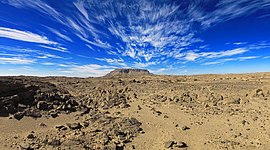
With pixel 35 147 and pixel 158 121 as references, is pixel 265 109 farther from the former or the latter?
pixel 35 147

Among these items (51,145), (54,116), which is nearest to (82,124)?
(54,116)

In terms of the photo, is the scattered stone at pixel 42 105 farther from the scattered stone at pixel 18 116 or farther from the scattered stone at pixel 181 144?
the scattered stone at pixel 181 144

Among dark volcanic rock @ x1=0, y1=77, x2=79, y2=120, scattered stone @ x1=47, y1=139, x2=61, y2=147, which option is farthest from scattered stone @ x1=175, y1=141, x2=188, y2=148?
dark volcanic rock @ x1=0, y1=77, x2=79, y2=120

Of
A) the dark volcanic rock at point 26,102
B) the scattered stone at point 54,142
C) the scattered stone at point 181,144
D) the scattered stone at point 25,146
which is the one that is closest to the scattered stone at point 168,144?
the scattered stone at point 181,144

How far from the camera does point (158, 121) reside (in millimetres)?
17328

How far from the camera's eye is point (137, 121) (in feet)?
56.0

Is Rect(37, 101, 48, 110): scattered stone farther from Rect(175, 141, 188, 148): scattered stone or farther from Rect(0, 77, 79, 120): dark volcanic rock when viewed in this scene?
Rect(175, 141, 188, 148): scattered stone

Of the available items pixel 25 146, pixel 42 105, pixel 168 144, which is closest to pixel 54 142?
pixel 25 146

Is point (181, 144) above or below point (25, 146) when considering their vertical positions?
below

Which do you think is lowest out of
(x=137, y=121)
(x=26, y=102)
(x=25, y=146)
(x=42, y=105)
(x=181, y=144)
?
(x=181, y=144)

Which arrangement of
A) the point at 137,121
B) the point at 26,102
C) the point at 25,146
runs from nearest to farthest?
the point at 25,146, the point at 137,121, the point at 26,102

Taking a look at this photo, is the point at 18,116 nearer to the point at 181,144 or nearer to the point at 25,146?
the point at 25,146

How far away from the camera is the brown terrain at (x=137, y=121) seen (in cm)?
1265

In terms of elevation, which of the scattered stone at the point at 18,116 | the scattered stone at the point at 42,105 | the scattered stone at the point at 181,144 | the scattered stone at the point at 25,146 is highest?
the scattered stone at the point at 42,105
